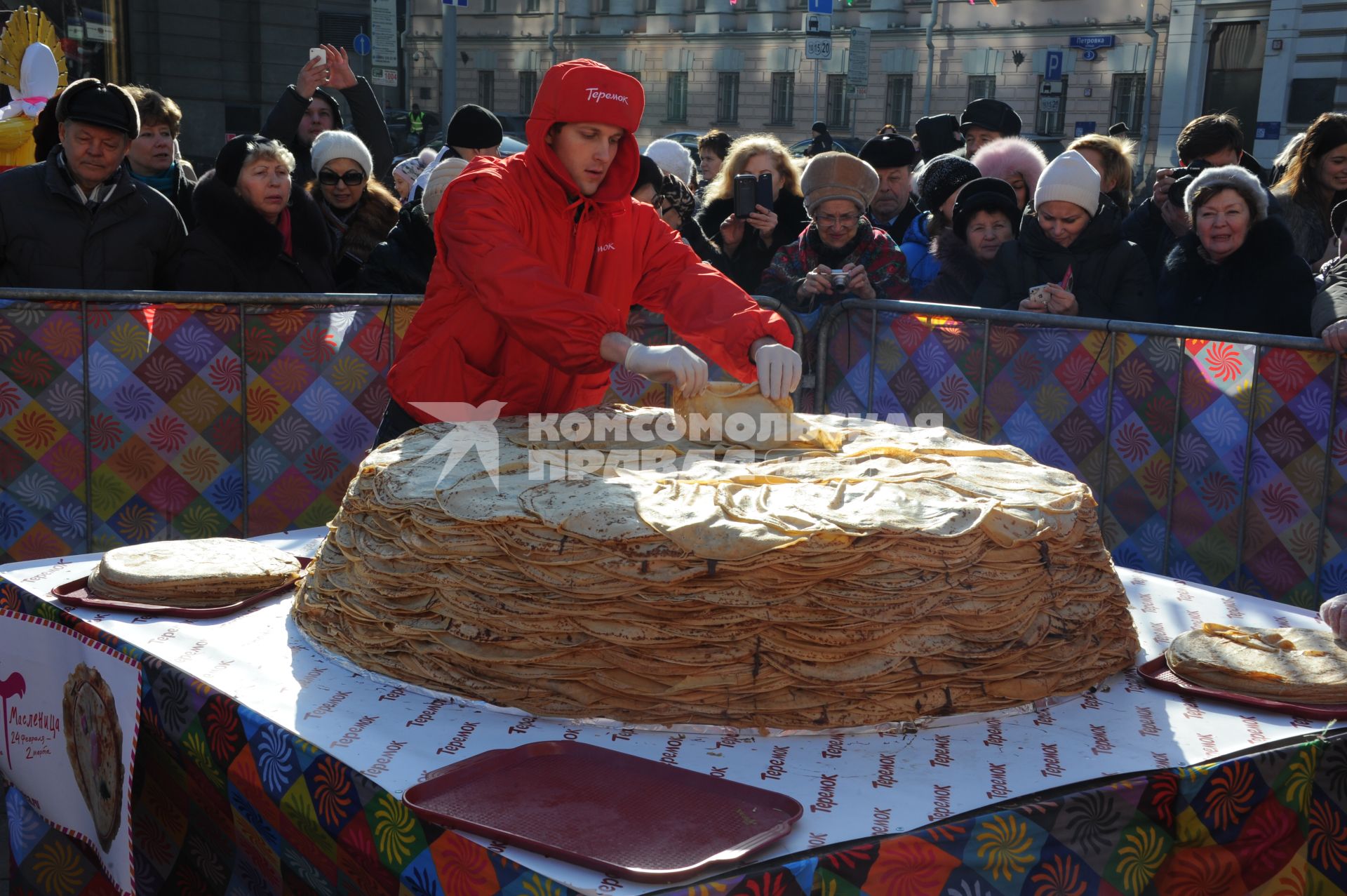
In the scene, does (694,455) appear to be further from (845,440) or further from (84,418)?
(84,418)

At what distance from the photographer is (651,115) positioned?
142 ft

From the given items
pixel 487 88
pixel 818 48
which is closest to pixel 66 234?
pixel 818 48

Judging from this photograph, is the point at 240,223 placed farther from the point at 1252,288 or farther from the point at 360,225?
the point at 1252,288

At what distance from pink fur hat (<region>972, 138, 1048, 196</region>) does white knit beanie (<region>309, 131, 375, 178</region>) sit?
3.01 metres

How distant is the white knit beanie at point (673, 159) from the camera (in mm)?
7461

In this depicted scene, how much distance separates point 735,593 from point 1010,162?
485 centimetres

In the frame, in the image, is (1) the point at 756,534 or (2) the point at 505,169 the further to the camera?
(2) the point at 505,169

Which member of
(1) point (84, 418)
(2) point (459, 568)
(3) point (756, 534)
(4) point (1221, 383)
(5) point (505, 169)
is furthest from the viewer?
(1) point (84, 418)

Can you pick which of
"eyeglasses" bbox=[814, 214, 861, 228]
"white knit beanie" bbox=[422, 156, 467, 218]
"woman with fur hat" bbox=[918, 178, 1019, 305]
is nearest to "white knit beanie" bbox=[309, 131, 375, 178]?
"white knit beanie" bbox=[422, 156, 467, 218]

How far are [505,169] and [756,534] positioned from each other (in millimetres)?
1307

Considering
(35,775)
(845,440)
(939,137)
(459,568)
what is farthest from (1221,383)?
(939,137)

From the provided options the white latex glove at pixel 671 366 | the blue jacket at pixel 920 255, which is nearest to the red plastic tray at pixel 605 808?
the white latex glove at pixel 671 366

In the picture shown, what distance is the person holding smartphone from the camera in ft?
9.57

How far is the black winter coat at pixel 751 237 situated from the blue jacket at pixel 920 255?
1.66ft
